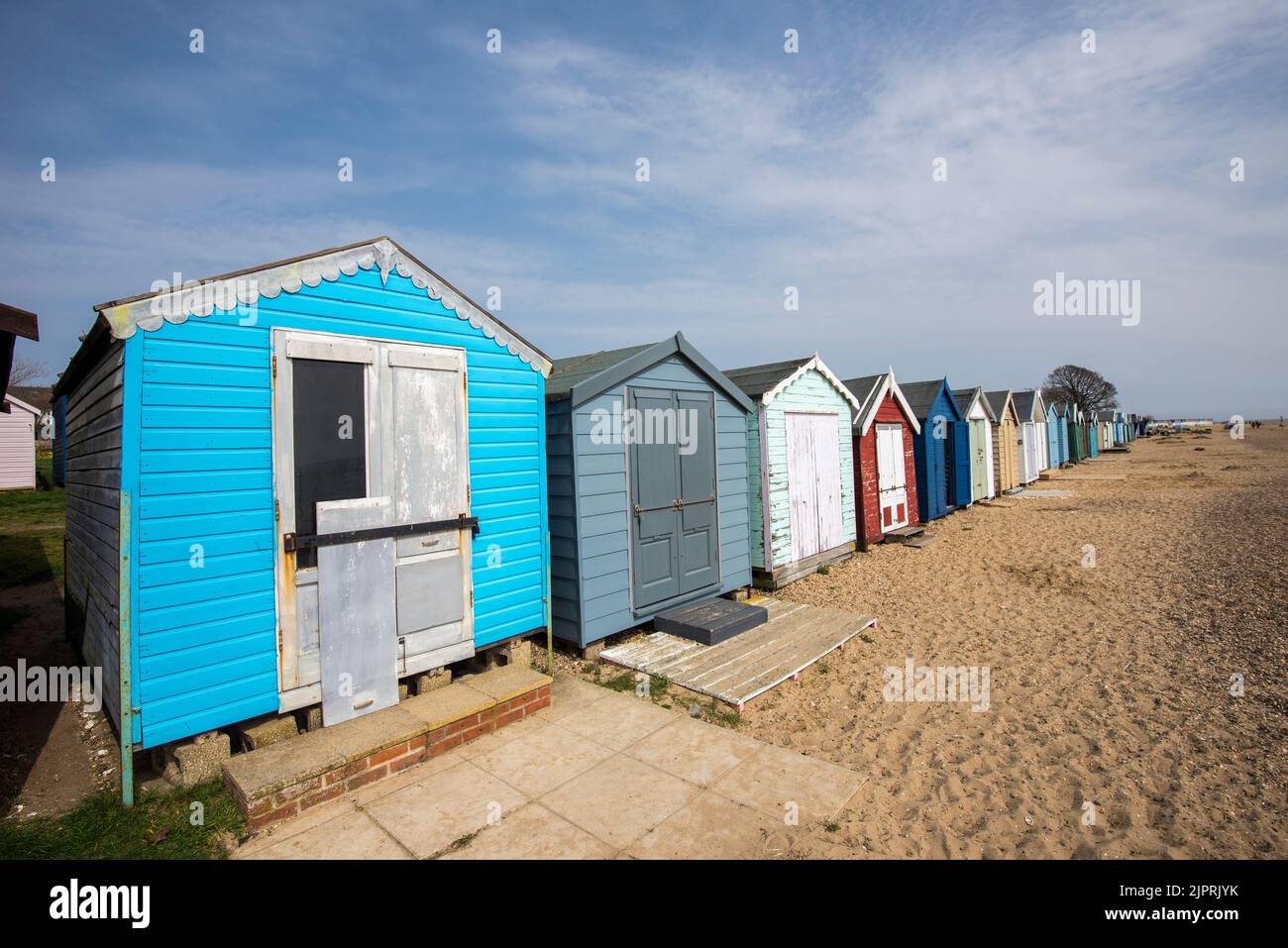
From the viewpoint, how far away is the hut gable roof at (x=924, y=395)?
16.5m

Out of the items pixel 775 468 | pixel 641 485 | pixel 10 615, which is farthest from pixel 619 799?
pixel 10 615

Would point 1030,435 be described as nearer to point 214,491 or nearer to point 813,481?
point 813,481

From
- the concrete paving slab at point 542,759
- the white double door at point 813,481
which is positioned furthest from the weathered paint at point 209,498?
the white double door at point 813,481

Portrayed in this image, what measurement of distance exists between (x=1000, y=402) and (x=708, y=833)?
25491 mm

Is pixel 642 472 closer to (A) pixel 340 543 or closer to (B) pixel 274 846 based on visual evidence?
(A) pixel 340 543

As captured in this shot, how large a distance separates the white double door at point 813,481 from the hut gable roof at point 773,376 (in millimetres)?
630

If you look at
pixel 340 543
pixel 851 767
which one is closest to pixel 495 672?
pixel 340 543

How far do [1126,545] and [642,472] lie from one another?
450 inches

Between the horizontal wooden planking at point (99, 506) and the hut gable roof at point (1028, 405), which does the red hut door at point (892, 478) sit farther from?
the hut gable roof at point (1028, 405)

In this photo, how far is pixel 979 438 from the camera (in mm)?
20656

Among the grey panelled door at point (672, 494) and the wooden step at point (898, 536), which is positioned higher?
the grey panelled door at point (672, 494)

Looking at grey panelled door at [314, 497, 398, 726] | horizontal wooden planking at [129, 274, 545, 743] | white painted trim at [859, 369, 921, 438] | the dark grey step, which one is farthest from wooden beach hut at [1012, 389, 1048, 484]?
horizontal wooden planking at [129, 274, 545, 743]

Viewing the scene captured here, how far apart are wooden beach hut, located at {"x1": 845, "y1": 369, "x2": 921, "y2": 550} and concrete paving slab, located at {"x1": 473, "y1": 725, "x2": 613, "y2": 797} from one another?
993 cm
